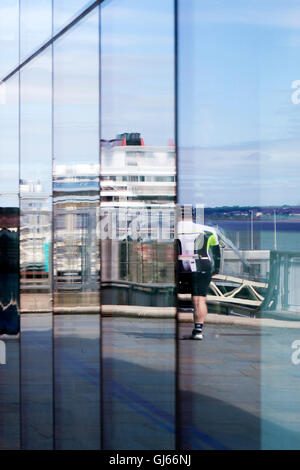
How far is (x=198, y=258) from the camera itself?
2.69 m

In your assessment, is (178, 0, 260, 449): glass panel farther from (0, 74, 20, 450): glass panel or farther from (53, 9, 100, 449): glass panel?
(0, 74, 20, 450): glass panel

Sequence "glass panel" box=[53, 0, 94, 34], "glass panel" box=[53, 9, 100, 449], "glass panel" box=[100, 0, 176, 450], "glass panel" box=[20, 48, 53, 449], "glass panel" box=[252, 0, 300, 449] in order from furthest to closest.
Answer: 1. "glass panel" box=[20, 48, 53, 449]
2. "glass panel" box=[53, 0, 94, 34]
3. "glass panel" box=[53, 9, 100, 449]
4. "glass panel" box=[100, 0, 176, 450]
5. "glass panel" box=[252, 0, 300, 449]

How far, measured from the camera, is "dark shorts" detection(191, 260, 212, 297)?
2.62m

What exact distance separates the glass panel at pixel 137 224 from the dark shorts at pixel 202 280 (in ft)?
0.37

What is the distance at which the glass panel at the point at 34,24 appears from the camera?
3543mm

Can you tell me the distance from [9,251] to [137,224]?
1.11m

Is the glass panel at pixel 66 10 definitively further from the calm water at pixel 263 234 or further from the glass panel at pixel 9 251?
the calm water at pixel 263 234

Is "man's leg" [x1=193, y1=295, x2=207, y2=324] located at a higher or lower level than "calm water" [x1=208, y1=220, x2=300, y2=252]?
lower

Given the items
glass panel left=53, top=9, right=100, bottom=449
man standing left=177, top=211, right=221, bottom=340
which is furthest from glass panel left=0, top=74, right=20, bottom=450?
man standing left=177, top=211, right=221, bottom=340

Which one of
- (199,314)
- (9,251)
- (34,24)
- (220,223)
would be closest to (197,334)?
(199,314)

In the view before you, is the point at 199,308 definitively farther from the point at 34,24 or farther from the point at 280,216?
the point at 34,24

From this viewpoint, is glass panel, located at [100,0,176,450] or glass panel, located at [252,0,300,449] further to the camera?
glass panel, located at [100,0,176,450]

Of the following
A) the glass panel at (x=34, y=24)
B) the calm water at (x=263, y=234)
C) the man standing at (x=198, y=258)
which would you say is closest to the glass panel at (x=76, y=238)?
the glass panel at (x=34, y=24)

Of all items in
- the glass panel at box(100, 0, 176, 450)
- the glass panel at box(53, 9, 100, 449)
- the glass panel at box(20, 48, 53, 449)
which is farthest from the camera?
the glass panel at box(20, 48, 53, 449)
